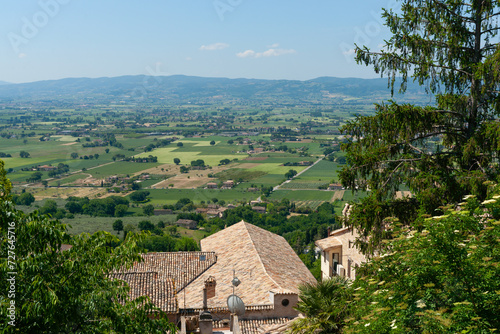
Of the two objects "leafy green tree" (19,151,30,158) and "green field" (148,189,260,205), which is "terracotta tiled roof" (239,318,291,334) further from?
"leafy green tree" (19,151,30,158)

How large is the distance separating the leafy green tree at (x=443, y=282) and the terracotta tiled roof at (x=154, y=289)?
28.5 ft

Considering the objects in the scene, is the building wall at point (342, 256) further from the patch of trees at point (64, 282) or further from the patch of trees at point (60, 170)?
the patch of trees at point (60, 170)

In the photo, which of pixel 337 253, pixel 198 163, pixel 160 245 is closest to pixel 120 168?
pixel 198 163

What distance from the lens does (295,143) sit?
148 meters

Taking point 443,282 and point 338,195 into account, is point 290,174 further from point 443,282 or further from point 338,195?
point 443,282

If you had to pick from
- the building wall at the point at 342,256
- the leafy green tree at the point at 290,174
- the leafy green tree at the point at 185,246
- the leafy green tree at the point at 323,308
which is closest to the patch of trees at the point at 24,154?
the leafy green tree at the point at 290,174

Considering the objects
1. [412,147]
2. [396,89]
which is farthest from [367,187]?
[396,89]

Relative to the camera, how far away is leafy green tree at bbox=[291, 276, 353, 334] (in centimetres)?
982

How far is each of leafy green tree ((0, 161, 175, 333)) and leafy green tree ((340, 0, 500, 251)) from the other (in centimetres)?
475

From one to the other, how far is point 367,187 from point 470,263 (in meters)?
4.26

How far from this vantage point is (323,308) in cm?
1030

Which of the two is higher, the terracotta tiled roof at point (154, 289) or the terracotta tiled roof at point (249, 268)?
the terracotta tiled roof at point (154, 289)

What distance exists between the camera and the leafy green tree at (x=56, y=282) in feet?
19.3

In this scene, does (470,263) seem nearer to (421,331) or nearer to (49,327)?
(421,331)
